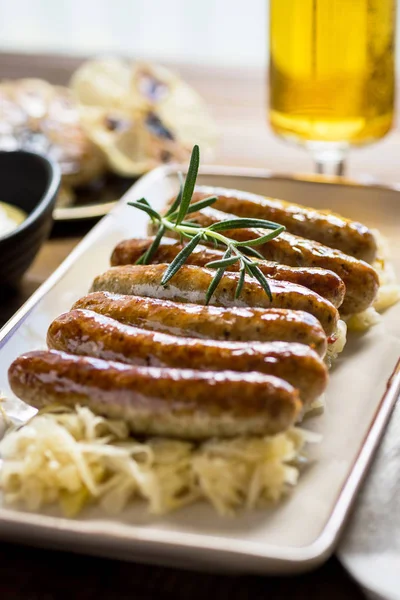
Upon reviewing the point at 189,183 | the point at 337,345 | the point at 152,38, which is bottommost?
the point at 152,38

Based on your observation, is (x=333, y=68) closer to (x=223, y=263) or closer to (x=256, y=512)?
(x=223, y=263)

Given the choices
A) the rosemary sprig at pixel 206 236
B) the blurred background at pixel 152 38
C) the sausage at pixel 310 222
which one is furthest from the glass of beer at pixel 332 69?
the blurred background at pixel 152 38

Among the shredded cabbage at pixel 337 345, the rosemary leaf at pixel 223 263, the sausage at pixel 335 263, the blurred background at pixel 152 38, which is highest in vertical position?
the rosemary leaf at pixel 223 263

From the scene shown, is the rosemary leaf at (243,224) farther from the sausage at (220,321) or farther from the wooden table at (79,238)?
the wooden table at (79,238)

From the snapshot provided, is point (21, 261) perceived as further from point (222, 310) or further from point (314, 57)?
point (314, 57)

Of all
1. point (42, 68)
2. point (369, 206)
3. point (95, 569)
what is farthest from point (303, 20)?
point (42, 68)

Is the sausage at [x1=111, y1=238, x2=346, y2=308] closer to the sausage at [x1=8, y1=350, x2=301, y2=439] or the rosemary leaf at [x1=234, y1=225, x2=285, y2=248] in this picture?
the rosemary leaf at [x1=234, y1=225, x2=285, y2=248]

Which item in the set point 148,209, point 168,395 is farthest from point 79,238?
point 168,395
